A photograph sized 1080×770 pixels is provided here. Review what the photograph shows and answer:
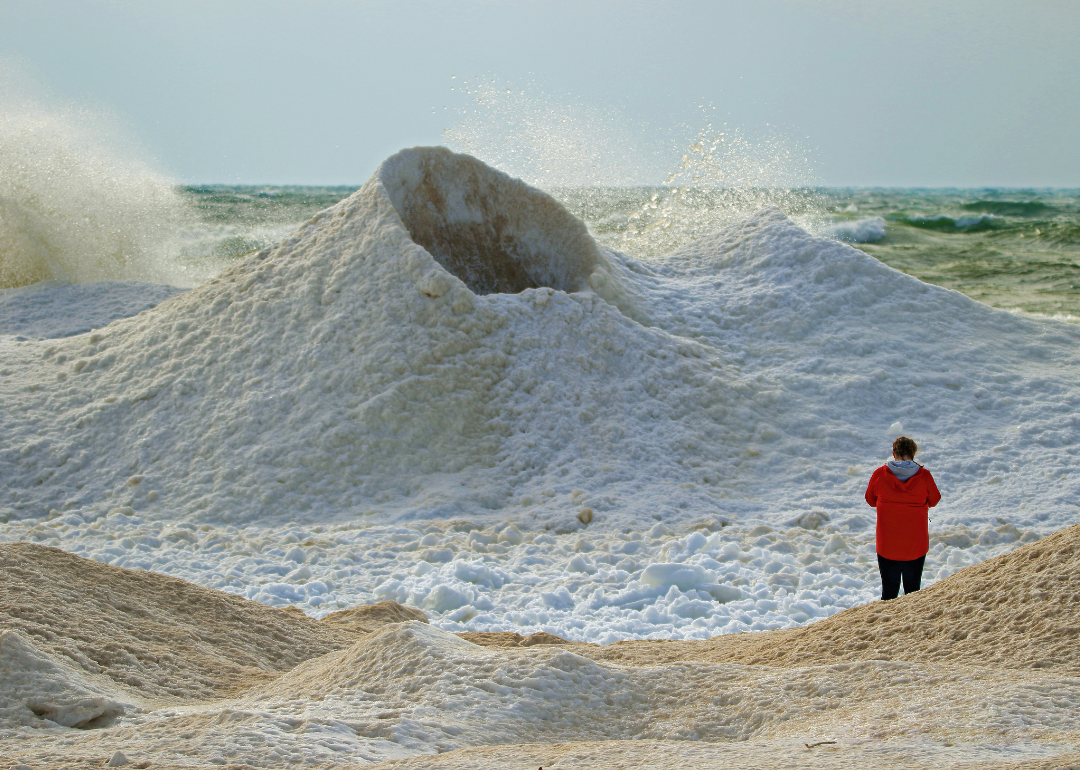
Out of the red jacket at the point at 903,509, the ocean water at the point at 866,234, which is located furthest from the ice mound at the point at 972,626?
the ocean water at the point at 866,234

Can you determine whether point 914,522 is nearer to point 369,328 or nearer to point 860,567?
point 860,567

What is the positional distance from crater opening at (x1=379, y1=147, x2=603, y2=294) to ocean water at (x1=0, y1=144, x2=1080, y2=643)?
2 cm

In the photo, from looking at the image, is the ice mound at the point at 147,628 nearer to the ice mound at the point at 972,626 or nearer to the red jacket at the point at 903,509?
the ice mound at the point at 972,626

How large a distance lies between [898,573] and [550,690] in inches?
85.7

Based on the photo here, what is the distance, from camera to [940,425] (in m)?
6.46

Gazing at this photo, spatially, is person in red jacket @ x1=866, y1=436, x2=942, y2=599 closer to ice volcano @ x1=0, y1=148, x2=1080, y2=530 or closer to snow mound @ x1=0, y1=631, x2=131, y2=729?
ice volcano @ x1=0, y1=148, x2=1080, y2=530

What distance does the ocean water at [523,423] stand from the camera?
4.68 m

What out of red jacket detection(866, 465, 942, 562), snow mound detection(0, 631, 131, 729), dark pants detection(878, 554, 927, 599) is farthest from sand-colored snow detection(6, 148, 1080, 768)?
red jacket detection(866, 465, 942, 562)

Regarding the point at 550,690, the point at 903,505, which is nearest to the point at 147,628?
the point at 550,690

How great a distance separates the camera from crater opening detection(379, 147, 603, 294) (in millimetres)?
7215

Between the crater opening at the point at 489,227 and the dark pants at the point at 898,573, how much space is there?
383 cm

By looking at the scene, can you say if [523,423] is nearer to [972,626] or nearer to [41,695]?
[972,626]

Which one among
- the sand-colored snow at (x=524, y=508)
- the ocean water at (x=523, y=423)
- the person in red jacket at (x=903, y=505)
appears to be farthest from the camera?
the ocean water at (x=523, y=423)

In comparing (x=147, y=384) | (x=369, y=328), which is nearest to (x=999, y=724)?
(x=369, y=328)
